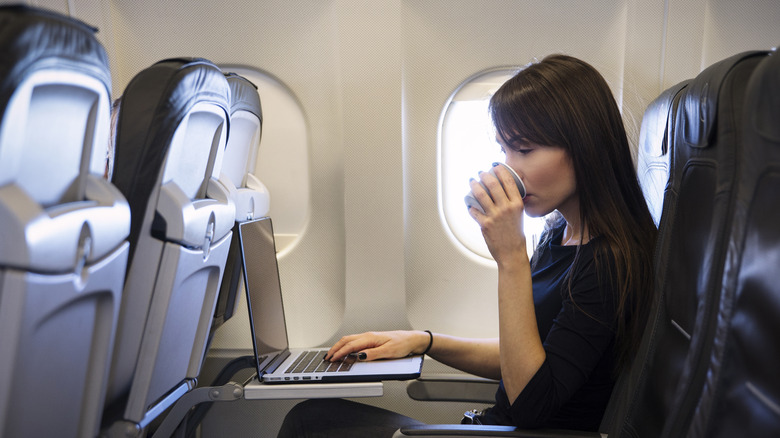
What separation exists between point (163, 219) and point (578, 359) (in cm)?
88

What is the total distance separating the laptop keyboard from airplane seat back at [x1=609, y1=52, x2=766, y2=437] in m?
0.75

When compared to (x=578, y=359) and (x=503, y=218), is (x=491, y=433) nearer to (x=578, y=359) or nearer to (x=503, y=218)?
(x=578, y=359)

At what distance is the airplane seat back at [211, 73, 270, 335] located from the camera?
6.25ft

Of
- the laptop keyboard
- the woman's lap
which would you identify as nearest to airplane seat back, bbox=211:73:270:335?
the laptop keyboard

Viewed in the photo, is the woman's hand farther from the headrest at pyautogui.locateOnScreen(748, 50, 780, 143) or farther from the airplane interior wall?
the airplane interior wall

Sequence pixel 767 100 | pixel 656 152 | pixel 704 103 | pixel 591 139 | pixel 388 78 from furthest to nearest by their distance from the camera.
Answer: pixel 388 78, pixel 656 152, pixel 591 139, pixel 704 103, pixel 767 100

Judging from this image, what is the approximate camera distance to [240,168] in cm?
204

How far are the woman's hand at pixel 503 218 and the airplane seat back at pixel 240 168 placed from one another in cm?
79

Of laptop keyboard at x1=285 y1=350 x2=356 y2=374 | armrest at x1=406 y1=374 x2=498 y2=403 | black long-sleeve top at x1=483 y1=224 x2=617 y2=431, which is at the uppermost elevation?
black long-sleeve top at x1=483 y1=224 x2=617 y2=431

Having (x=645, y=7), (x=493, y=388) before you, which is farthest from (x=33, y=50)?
(x=645, y=7)

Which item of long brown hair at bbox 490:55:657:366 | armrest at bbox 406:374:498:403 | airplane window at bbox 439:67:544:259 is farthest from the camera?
airplane window at bbox 439:67:544:259

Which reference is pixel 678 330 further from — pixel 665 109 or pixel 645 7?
pixel 645 7

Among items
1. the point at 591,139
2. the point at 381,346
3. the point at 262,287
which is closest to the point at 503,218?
the point at 591,139

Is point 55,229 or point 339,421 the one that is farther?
point 339,421
